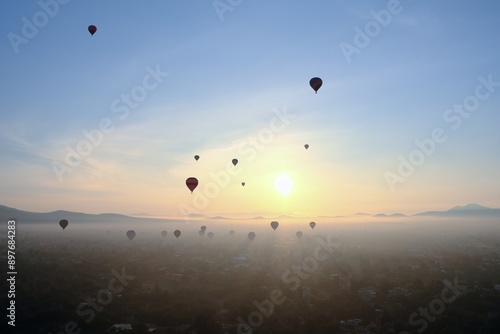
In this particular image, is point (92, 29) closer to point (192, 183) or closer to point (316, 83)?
point (192, 183)

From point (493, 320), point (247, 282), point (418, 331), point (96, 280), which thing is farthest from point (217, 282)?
point (493, 320)

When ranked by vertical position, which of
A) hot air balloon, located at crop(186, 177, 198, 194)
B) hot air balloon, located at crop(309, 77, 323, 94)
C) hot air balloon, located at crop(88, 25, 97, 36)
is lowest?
hot air balloon, located at crop(186, 177, 198, 194)

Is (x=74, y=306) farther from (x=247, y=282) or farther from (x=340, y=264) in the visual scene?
(x=340, y=264)

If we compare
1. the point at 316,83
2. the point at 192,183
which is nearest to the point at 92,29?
the point at 192,183

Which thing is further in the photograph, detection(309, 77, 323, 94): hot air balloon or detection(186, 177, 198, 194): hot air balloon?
detection(186, 177, 198, 194): hot air balloon

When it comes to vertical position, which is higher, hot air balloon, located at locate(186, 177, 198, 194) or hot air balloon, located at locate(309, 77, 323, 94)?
hot air balloon, located at locate(309, 77, 323, 94)

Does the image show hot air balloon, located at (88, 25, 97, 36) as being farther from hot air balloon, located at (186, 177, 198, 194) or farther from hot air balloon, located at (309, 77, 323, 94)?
hot air balloon, located at (309, 77, 323, 94)

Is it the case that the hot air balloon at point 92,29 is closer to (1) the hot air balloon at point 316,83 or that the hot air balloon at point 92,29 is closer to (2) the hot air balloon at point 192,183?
(2) the hot air balloon at point 192,183

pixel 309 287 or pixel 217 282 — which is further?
pixel 217 282

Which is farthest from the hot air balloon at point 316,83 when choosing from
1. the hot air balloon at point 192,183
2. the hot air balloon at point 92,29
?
the hot air balloon at point 92,29

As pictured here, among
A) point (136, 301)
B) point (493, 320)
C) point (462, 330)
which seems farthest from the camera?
point (136, 301)

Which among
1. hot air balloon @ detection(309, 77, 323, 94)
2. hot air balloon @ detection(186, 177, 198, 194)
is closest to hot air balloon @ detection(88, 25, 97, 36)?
hot air balloon @ detection(186, 177, 198, 194)
